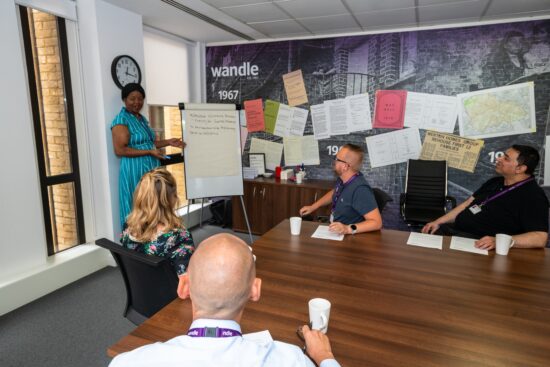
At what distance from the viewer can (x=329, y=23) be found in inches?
153

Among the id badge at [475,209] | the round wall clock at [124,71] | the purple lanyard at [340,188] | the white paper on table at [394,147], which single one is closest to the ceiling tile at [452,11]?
the white paper on table at [394,147]

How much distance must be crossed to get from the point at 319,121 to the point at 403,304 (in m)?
3.43

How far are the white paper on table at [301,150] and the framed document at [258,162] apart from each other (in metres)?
0.33

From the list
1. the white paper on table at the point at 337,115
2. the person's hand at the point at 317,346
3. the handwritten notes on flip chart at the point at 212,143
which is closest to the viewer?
the person's hand at the point at 317,346

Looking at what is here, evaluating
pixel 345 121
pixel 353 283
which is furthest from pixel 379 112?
pixel 353 283

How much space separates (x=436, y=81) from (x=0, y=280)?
4.49 m

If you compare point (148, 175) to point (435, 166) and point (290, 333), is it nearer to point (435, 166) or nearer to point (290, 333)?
point (290, 333)

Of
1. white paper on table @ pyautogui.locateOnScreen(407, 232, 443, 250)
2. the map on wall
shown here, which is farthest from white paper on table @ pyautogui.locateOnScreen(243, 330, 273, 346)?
the map on wall

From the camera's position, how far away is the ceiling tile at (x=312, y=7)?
3.22 m

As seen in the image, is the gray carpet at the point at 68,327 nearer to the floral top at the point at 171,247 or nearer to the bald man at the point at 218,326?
the floral top at the point at 171,247

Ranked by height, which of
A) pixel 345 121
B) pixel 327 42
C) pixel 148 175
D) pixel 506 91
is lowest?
pixel 148 175

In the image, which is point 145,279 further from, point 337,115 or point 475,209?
point 337,115

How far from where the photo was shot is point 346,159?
245cm

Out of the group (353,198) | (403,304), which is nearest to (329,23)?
(353,198)
